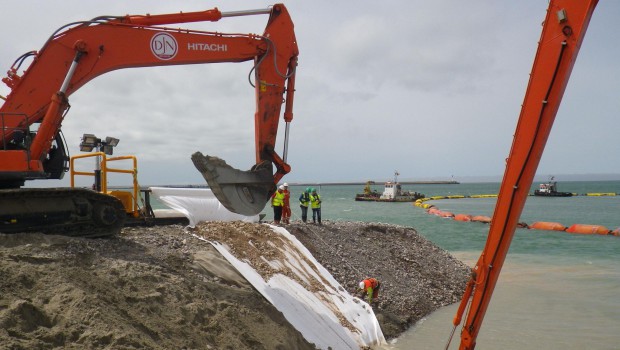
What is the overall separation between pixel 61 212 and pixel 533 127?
24.0 ft

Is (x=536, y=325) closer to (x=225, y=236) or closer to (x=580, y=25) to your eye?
(x=225, y=236)

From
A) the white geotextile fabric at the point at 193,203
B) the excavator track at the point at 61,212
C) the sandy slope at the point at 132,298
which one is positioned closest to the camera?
the sandy slope at the point at 132,298

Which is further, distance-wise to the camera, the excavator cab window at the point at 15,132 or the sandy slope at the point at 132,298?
the excavator cab window at the point at 15,132

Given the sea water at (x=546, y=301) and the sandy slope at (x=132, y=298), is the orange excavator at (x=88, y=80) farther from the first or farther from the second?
the sea water at (x=546, y=301)

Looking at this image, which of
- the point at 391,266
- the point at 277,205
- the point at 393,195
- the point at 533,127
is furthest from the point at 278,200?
the point at 393,195

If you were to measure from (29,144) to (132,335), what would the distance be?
4.55 meters

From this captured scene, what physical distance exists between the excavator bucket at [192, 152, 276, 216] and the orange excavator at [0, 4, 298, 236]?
0.02 m

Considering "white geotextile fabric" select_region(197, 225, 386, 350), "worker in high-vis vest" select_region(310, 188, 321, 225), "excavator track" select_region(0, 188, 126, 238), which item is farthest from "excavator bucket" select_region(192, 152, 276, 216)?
"worker in high-vis vest" select_region(310, 188, 321, 225)

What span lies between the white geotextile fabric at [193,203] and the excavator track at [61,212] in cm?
367

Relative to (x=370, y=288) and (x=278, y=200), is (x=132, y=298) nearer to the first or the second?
(x=370, y=288)

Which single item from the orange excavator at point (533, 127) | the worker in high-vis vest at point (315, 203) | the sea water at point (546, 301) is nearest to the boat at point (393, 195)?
the sea water at point (546, 301)

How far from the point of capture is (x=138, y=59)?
30.5 feet

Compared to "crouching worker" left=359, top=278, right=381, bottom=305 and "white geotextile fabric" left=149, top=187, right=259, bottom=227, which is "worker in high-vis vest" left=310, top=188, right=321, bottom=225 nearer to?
"white geotextile fabric" left=149, top=187, right=259, bottom=227

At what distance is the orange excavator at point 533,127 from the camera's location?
5461 mm
